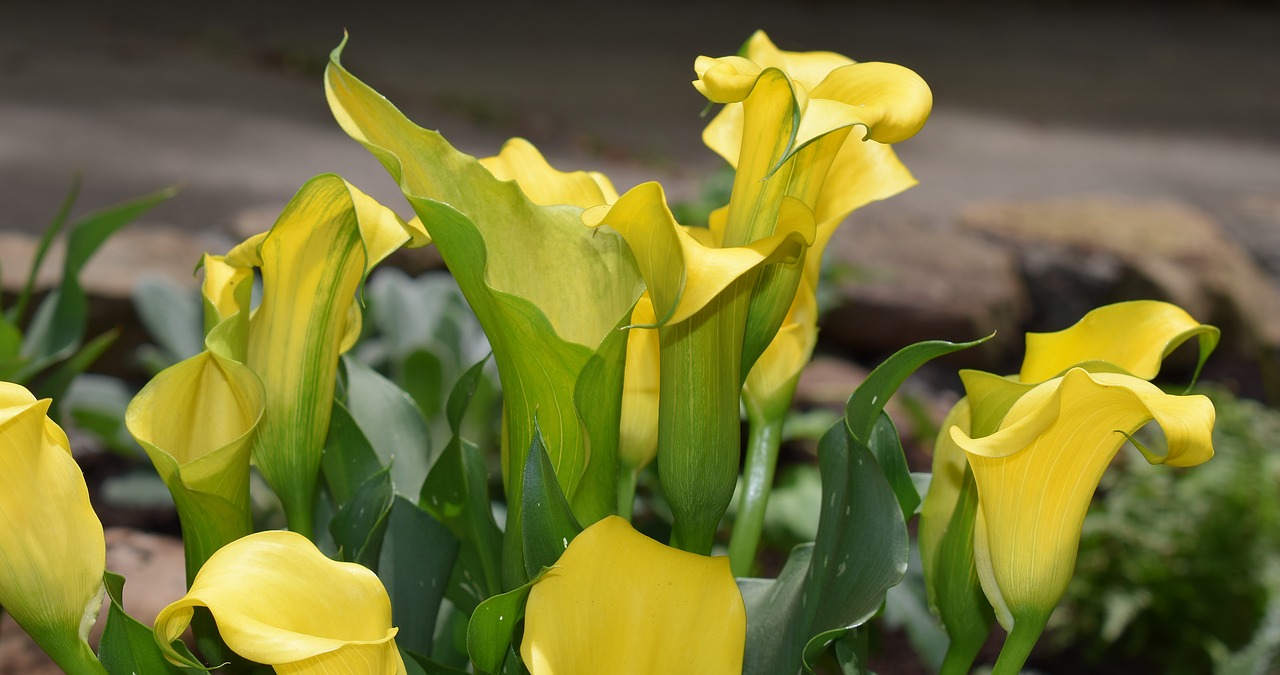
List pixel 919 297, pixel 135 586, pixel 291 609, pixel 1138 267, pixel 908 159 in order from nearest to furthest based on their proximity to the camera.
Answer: pixel 291 609
pixel 135 586
pixel 919 297
pixel 1138 267
pixel 908 159

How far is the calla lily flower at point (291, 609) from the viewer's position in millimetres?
313

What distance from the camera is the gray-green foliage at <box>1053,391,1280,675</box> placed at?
144cm

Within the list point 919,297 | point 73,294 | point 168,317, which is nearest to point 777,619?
point 73,294

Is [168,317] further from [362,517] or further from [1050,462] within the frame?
[1050,462]

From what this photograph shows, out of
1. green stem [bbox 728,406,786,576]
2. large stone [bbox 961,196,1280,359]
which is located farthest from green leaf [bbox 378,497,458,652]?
large stone [bbox 961,196,1280,359]

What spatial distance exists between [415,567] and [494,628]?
0.11 metres

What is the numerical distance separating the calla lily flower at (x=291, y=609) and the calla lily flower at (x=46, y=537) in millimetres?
47

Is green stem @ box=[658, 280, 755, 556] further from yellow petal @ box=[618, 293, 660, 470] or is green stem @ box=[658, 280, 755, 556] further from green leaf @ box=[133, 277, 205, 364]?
green leaf @ box=[133, 277, 205, 364]

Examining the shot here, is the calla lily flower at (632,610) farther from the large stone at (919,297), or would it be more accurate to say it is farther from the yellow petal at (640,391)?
the large stone at (919,297)

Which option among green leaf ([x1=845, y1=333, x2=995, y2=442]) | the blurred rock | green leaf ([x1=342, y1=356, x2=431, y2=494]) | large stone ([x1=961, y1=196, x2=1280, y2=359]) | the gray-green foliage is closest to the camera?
green leaf ([x1=845, y1=333, x2=995, y2=442])

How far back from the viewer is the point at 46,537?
365mm

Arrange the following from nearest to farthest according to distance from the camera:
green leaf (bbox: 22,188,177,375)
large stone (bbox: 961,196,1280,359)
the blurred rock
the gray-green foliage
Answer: the blurred rock, green leaf (bbox: 22,188,177,375), the gray-green foliage, large stone (bbox: 961,196,1280,359)

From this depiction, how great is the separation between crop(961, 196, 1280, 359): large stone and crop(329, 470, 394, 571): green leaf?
2255mm

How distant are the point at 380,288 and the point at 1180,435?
1306mm
